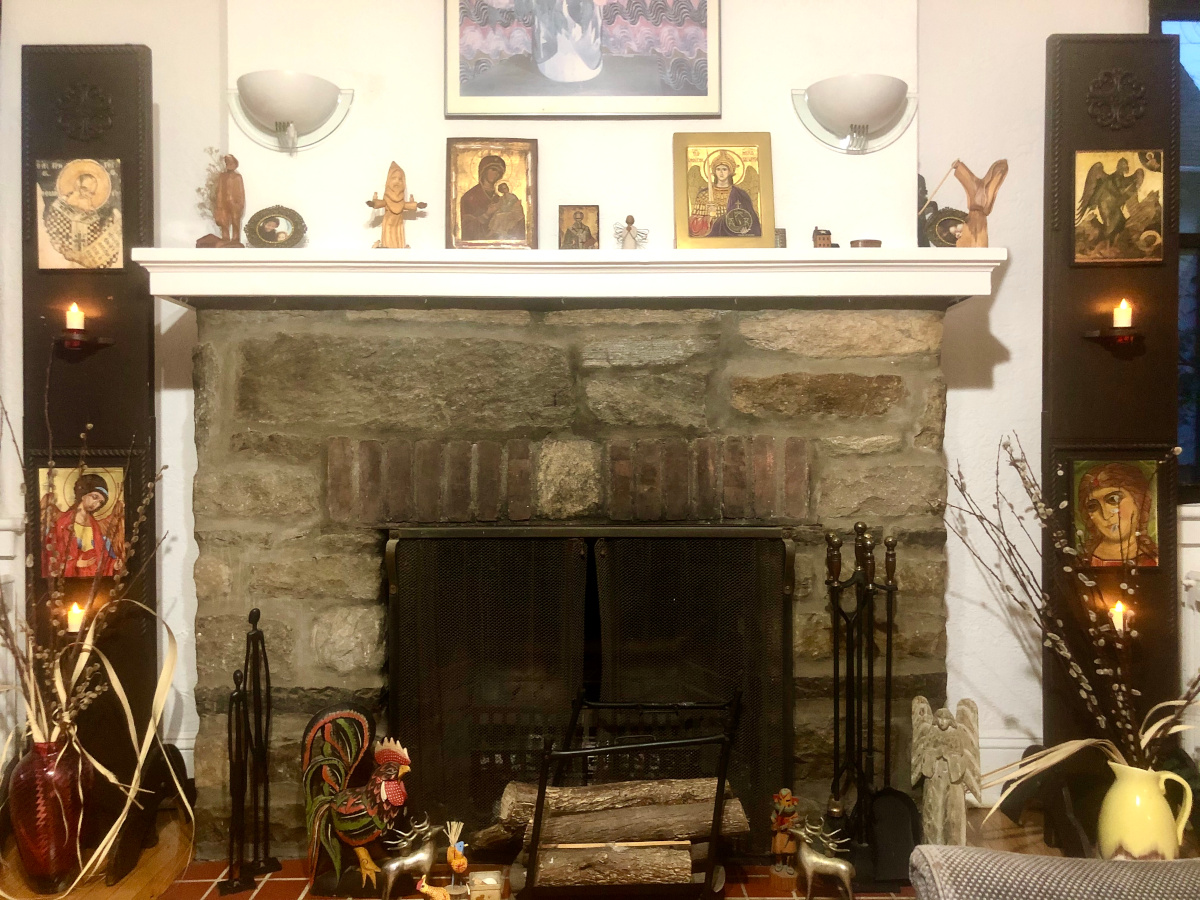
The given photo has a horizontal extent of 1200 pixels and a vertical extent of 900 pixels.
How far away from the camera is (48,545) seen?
2.29 m

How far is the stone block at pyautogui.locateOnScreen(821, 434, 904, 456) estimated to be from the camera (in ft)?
6.97

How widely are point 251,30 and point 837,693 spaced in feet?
7.26

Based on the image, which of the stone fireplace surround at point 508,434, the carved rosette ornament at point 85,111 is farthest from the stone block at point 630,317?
the carved rosette ornament at point 85,111

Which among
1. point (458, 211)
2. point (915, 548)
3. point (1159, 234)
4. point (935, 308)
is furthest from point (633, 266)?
point (1159, 234)

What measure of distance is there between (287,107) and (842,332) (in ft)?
4.85

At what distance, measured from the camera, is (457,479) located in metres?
2.12

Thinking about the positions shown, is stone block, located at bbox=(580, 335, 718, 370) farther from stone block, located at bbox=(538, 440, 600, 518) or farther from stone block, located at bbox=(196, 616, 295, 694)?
stone block, located at bbox=(196, 616, 295, 694)

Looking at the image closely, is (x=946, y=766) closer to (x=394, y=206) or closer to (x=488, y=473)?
(x=488, y=473)

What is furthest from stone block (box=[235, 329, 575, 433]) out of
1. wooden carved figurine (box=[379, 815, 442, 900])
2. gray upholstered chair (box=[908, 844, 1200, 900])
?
gray upholstered chair (box=[908, 844, 1200, 900])

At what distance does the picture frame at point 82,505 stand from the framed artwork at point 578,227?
1.29 metres

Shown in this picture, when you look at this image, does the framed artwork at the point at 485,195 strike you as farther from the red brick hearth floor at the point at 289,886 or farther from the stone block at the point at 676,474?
the red brick hearth floor at the point at 289,886

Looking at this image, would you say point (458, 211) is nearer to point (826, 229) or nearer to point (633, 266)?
point (633, 266)

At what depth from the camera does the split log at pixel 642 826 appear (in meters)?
1.94

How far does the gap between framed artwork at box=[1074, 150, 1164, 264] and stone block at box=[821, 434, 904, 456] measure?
782mm
